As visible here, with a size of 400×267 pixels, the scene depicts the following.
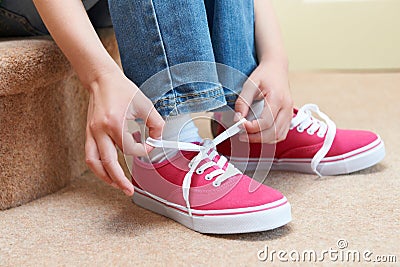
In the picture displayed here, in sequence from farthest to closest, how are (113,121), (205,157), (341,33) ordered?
1. (341,33)
2. (205,157)
3. (113,121)

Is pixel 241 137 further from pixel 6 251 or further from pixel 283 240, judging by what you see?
pixel 6 251

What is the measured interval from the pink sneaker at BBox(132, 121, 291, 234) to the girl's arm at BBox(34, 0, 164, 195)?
0.18 feet

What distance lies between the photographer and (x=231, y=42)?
83 cm

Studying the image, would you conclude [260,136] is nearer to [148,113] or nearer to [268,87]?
[268,87]

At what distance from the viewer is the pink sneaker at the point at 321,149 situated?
3.07 ft

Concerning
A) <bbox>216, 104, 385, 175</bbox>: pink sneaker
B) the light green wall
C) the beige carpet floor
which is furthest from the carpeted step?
the light green wall

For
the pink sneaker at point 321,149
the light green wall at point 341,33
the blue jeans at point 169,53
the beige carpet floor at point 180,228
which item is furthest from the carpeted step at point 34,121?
the light green wall at point 341,33

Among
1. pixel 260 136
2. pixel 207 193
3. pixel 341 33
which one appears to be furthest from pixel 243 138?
pixel 341 33

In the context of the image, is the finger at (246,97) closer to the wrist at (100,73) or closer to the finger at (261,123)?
the finger at (261,123)

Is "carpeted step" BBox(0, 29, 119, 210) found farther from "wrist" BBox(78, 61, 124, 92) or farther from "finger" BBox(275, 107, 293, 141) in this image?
"finger" BBox(275, 107, 293, 141)

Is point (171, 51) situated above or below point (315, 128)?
above

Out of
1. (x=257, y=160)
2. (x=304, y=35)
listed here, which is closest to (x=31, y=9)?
(x=257, y=160)

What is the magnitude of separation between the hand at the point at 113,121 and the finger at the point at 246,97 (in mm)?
138

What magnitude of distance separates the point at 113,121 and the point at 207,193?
0.16 metres
